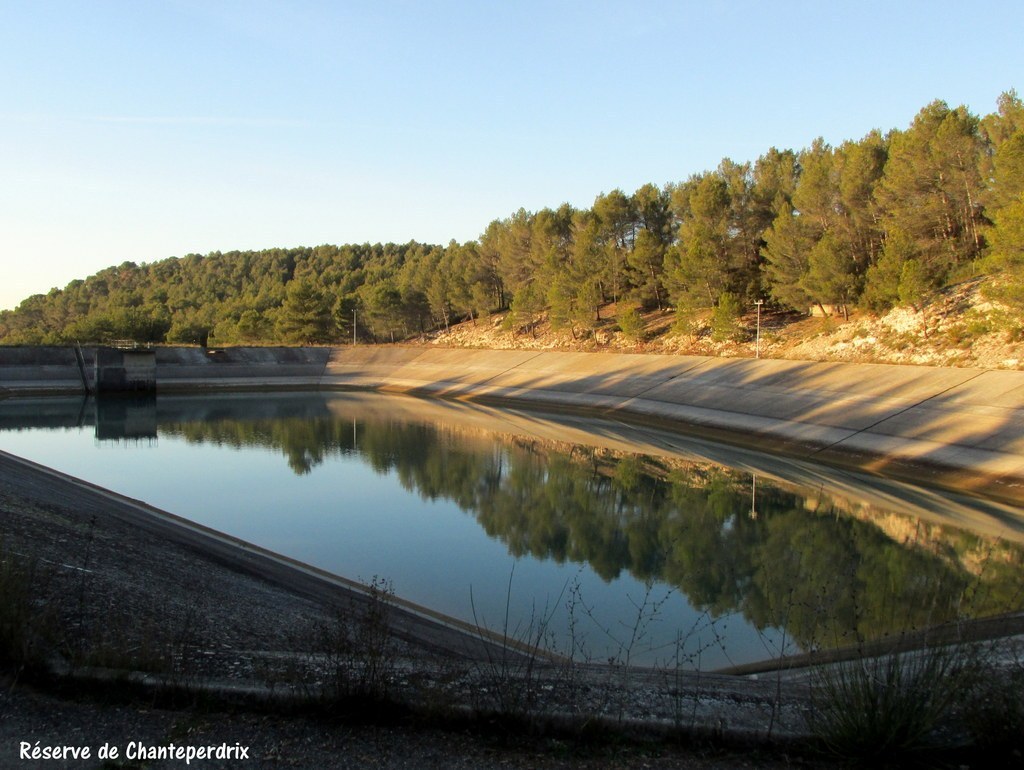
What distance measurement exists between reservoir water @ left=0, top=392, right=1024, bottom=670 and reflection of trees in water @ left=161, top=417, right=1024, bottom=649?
0.20ft

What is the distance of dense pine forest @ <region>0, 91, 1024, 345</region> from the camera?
3378cm

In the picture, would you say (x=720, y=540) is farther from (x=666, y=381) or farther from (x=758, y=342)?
(x=758, y=342)

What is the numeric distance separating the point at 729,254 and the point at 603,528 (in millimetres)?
33965

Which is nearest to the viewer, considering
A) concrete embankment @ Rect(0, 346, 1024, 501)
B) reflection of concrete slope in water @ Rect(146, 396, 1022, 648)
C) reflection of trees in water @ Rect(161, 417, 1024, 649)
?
reflection of trees in water @ Rect(161, 417, 1024, 649)

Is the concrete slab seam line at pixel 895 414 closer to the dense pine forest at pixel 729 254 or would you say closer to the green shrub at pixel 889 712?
the dense pine forest at pixel 729 254

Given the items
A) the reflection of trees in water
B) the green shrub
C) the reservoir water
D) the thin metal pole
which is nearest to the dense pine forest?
the thin metal pole

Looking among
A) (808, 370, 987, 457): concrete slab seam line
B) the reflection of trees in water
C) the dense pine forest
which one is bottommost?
the reflection of trees in water

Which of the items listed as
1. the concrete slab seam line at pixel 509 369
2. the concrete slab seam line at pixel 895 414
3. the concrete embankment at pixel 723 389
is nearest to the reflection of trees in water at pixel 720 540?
the concrete slab seam line at pixel 895 414

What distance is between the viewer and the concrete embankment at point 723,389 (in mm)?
20562

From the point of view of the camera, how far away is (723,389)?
31766 mm

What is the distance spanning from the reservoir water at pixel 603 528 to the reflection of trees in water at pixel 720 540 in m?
0.06

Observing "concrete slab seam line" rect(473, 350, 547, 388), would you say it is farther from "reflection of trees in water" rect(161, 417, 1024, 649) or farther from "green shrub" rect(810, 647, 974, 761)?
"green shrub" rect(810, 647, 974, 761)

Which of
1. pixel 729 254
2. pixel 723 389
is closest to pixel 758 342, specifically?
pixel 723 389

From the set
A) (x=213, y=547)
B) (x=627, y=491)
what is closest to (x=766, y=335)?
(x=627, y=491)
